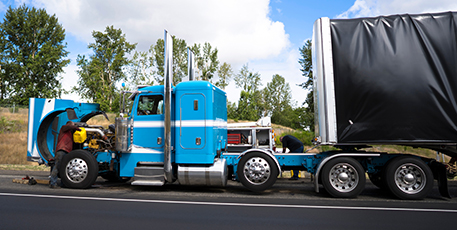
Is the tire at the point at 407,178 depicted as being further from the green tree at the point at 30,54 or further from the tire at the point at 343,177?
the green tree at the point at 30,54

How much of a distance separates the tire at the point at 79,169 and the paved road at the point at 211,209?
0.24 meters

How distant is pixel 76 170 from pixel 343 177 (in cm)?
682

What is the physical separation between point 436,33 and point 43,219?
28.5 ft

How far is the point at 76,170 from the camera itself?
8281 millimetres

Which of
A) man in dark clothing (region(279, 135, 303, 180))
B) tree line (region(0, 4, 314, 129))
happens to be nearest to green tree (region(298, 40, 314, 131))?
tree line (region(0, 4, 314, 129))

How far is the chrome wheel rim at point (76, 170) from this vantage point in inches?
327

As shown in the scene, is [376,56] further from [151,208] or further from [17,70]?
[17,70]

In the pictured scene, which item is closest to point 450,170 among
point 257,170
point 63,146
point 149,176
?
→ point 257,170

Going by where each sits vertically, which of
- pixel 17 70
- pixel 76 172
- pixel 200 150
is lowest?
pixel 76 172

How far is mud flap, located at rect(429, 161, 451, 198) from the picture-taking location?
7.20 metres

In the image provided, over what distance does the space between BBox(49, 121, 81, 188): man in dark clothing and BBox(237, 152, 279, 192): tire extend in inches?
184

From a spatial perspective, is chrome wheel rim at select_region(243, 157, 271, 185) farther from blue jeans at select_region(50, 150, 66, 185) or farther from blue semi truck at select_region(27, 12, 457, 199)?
blue jeans at select_region(50, 150, 66, 185)

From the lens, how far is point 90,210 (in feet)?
19.4

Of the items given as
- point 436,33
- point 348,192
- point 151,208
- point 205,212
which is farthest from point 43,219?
point 436,33
